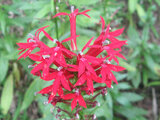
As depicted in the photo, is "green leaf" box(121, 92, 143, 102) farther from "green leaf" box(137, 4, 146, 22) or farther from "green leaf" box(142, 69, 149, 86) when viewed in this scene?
"green leaf" box(137, 4, 146, 22)

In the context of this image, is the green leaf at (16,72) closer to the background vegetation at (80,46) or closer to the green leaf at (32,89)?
the background vegetation at (80,46)

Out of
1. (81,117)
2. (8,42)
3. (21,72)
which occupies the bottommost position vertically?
(21,72)

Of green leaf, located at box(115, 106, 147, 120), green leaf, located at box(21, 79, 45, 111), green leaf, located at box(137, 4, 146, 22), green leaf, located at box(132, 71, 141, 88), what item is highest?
green leaf, located at box(137, 4, 146, 22)

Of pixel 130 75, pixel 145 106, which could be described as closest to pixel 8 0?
pixel 130 75

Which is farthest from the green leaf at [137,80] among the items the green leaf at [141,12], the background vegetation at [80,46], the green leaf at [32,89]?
the green leaf at [32,89]

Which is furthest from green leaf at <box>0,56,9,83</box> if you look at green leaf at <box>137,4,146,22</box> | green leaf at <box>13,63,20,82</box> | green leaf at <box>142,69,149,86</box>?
green leaf at <box>137,4,146,22</box>

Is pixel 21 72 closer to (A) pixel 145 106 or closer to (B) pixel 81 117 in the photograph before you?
(B) pixel 81 117

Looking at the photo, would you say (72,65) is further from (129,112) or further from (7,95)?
(129,112)

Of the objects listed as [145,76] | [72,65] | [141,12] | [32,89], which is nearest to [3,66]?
[32,89]
